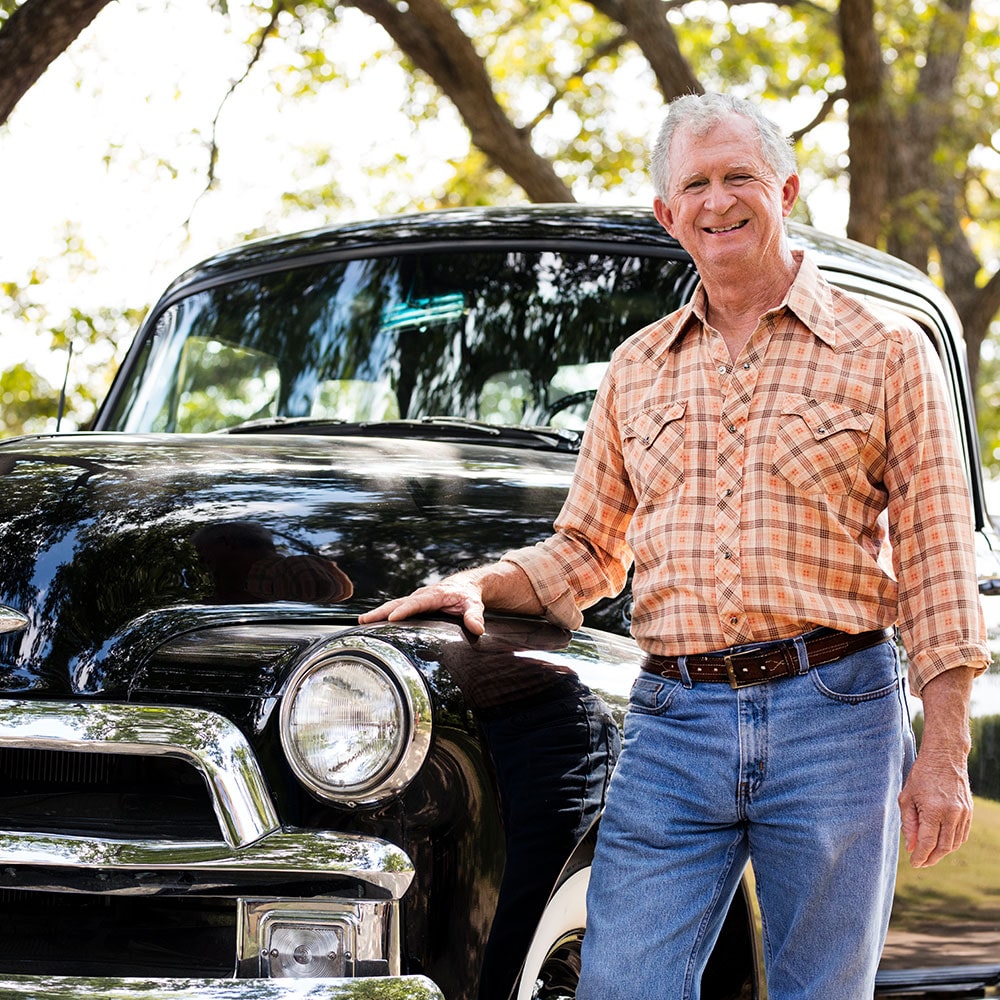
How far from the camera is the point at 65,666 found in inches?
104

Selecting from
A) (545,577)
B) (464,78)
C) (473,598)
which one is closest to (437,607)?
(473,598)

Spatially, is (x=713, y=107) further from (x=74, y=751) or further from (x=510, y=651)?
(x=74, y=751)

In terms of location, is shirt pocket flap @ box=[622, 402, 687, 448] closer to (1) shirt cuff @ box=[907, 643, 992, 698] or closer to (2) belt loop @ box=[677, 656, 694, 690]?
(2) belt loop @ box=[677, 656, 694, 690]

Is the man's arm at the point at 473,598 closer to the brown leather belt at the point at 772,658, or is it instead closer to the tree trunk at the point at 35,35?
the brown leather belt at the point at 772,658

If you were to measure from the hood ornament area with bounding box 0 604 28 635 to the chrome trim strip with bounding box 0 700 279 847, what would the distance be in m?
0.21

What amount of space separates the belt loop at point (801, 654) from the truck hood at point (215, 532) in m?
0.75

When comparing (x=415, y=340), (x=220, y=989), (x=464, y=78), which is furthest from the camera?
(x=464, y=78)

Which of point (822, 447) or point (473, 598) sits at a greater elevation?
point (822, 447)

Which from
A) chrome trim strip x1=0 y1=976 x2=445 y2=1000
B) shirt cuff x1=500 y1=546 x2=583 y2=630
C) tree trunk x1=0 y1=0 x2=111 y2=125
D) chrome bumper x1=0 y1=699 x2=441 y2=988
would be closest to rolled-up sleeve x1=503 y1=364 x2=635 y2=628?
shirt cuff x1=500 y1=546 x2=583 y2=630

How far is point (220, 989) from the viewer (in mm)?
2297

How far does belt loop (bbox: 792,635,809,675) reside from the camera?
244cm

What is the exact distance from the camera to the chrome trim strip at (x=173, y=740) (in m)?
2.37

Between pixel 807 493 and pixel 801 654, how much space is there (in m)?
0.27

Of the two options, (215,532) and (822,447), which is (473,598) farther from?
(822,447)
